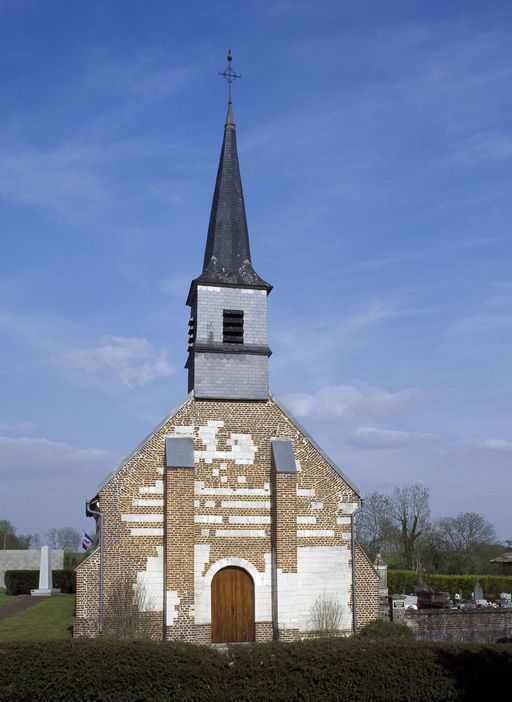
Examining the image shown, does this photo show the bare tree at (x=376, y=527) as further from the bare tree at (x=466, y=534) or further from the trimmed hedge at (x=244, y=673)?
the trimmed hedge at (x=244, y=673)

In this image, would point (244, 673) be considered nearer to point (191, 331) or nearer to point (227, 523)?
point (227, 523)

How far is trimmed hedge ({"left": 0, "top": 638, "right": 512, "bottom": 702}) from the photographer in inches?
433

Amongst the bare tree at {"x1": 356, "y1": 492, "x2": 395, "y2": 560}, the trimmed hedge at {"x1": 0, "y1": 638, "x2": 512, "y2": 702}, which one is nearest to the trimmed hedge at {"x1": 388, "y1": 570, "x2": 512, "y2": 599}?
the bare tree at {"x1": 356, "y1": 492, "x2": 395, "y2": 560}

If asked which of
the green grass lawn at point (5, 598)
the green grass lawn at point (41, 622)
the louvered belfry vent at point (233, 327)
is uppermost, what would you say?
the louvered belfry vent at point (233, 327)

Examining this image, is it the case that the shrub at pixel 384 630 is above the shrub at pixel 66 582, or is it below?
above

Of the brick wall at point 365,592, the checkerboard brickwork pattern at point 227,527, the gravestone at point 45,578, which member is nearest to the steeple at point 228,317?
Answer: the checkerboard brickwork pattern at point 227,527

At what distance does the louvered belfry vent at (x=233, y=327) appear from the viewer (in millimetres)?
21172

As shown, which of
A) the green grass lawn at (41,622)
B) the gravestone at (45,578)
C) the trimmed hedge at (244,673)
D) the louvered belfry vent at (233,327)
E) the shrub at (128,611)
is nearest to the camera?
the trimmed hedge at (244,673)

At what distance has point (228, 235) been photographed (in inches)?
883

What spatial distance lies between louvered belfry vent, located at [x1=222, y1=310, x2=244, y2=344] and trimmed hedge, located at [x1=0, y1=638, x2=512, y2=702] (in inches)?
422

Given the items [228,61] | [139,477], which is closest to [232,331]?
[139,477]

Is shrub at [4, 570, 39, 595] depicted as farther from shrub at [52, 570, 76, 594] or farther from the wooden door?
the wooden door

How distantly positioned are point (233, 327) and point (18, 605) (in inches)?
913

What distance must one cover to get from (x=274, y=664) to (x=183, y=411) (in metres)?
9.76
